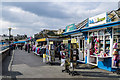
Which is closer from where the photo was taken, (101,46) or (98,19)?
(98,19)

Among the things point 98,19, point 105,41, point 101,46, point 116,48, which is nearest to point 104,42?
point 105,41

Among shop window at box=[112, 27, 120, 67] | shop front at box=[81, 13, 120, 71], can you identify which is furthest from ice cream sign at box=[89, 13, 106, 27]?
shop window at box=[112, 27, 120, 67]

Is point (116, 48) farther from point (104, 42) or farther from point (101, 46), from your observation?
point (101, 46)

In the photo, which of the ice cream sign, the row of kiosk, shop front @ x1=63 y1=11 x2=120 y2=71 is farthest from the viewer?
the ice cream sign

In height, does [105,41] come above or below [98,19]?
below

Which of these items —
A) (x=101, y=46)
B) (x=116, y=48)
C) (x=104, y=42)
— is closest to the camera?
(x=116, y=48)

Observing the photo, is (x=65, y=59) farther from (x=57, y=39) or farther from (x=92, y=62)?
(x=57, y=39)

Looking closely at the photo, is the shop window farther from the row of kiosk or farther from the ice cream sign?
the ice cream sign

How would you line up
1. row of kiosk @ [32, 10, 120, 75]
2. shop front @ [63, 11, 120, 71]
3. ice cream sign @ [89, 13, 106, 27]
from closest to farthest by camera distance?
row of kiosk @ [32, 10, 120, 75], shop front @ [63, 11, 120, 71], ice cream sign @ [89, 13, 106, 27]

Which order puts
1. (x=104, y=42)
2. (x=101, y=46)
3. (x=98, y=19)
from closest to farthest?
(x=104, y=42) → (x=98, y=19) → (x=101, y=46)

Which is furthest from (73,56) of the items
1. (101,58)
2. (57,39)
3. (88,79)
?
(57,39)

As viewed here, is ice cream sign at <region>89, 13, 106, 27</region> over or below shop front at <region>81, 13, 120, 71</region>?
over

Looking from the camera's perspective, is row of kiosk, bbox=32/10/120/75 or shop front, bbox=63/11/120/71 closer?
row of kiosk, bbox=32/10/120/75

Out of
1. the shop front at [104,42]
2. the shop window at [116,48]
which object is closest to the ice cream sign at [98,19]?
the shop front at [104,42]
